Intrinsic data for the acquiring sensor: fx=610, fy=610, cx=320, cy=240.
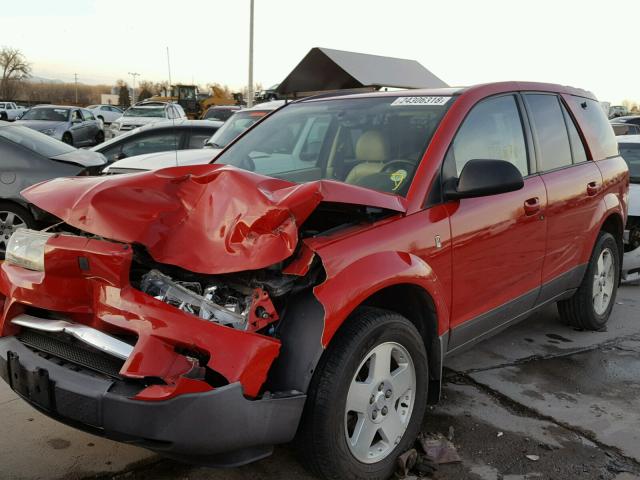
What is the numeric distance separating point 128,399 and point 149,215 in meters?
0.72

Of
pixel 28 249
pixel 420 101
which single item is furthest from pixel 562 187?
pixel 28 249

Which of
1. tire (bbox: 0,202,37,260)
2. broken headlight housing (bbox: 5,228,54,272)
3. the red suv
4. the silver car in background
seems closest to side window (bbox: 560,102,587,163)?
the red suv

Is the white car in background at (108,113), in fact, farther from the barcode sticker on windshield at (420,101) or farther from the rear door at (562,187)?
the barcode sticker on windshield at (420,101)

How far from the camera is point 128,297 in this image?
2307mm

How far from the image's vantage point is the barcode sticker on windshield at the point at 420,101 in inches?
134

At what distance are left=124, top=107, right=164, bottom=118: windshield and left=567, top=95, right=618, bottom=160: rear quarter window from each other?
1889cm

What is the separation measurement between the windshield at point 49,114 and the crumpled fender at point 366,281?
1959 centimetres

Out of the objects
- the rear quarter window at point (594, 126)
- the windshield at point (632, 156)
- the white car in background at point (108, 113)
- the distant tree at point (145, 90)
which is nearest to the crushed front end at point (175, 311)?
the rear quarter window at point (594, 126)

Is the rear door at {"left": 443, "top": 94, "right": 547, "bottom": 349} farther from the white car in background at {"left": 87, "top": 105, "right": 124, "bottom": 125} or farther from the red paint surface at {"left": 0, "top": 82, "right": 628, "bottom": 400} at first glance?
the white car in background at {"left": 87, "top": 105, "right": 124, "bottom": 125}

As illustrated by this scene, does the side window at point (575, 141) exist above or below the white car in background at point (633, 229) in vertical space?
A: above

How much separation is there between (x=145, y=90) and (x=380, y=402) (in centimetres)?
7041

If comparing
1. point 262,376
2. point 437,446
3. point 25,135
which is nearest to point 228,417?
point 262,376

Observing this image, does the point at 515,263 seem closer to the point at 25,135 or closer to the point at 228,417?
the point at 228,417

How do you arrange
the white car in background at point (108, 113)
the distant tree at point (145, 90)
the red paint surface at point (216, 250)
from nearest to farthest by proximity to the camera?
the red paint surface at point (216, 250) → the white car in background at point (108, 113) → the distant tree at point (145, 90)
